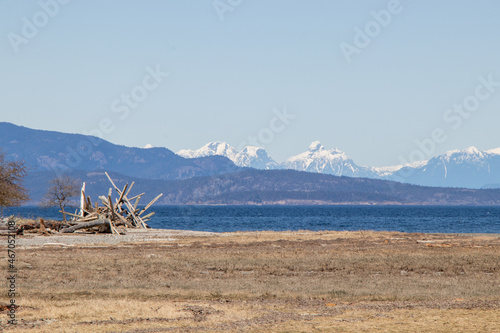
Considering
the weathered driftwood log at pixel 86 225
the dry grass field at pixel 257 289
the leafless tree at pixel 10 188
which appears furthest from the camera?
the leafless tree at pixel 10 188

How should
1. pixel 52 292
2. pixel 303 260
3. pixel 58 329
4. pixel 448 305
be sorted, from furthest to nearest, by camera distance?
1. pixel 303 260
2. pixel 52 292
3. pixel 448 305
4. pixel 58 329

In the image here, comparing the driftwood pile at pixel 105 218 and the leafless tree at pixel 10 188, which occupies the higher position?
the leafless tree at pixel 10 188

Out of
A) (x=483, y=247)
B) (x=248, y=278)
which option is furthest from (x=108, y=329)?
(x=483, y=247)

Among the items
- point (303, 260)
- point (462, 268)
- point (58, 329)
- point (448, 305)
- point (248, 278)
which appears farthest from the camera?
point (303, 260)

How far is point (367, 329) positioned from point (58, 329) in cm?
764

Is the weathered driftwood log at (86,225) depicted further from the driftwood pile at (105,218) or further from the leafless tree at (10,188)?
the leafless tree at (10,188)

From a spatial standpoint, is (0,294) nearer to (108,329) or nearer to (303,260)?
(108,329)

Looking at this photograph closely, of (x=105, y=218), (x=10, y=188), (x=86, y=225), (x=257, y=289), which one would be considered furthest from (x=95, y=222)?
(x=257, y=289)

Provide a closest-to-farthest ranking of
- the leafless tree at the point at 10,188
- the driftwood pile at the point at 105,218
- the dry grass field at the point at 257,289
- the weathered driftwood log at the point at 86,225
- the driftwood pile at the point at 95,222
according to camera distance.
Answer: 1. the dry grass field at the point at 257,289
2. the driftwood pile at the point at 95,222
3. the weathered driftwood log at the point at 86,225
4. the driftwood pile at the point at 105,218
5. the leafless tree at the point at 10,188

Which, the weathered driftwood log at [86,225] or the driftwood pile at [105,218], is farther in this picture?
the driftwood pile at [105,218]

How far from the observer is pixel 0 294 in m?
21.3

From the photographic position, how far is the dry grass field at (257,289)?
57.6 ft

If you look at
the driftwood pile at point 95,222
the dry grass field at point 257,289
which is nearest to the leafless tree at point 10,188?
the driftwood pile at point 95,222

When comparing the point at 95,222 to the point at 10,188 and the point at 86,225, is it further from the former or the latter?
the point at 10,188
